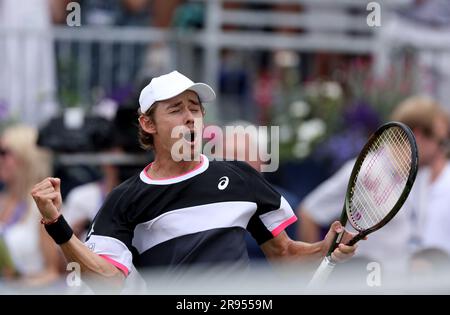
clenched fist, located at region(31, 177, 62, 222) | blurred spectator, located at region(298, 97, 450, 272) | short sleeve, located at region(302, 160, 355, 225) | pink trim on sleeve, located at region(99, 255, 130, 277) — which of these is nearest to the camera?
clenched fist, located at region(31, 177, 62, 222)

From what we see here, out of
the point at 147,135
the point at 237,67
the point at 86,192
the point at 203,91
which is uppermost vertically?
the point at 203,91

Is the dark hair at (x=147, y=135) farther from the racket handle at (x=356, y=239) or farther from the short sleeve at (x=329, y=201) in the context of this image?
the short sleeve at (x=329, y=201)

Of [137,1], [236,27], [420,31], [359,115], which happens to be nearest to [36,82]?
[137,1]

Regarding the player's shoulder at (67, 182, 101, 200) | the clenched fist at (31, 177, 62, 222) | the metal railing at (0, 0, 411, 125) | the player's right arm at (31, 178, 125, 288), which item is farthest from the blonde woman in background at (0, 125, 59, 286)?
the clenched fist at (31, 177, 62, 222)

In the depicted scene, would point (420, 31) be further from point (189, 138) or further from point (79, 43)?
point (189, 138)

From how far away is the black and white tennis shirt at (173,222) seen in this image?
408 centimetres

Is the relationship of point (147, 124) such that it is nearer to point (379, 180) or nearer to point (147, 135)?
point (147, 135)

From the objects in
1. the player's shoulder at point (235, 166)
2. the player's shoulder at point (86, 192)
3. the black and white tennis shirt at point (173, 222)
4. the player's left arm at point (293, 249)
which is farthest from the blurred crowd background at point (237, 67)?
the black and white tennis shirt at point (173, 222)

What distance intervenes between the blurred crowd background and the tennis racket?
294cm

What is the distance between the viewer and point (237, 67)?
9312 millimetres

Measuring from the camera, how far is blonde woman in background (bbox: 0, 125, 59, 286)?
7.20 meters

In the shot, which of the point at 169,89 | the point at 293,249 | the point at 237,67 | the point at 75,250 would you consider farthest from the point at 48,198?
the point at 237,67

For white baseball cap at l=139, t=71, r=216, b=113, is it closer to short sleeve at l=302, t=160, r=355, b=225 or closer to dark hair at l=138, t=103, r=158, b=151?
dark hair at l=138, t=103, r=158, b=151

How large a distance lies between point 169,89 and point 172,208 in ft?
1.26
